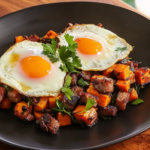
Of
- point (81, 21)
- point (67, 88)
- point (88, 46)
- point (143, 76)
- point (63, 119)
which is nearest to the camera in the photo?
point (63, 119)

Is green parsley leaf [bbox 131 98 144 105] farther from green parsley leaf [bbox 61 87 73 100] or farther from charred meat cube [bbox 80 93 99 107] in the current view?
green parsley leaf [bbox 61 87 73 100]

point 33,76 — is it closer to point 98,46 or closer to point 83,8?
point 98,46

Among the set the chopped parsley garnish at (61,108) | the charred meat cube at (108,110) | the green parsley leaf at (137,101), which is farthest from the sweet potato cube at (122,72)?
the chopped parsley garnish at (61,108)

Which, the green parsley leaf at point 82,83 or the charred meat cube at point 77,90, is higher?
the green parsley leaf at point 82,83

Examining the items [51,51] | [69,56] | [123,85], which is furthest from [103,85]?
[51,51]

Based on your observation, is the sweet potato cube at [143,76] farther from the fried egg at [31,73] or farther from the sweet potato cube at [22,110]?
the sweet potato cube at [22,110]

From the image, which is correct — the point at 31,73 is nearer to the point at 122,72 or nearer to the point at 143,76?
the point at 122,72

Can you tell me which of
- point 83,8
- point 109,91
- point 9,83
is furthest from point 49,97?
point 83,8
